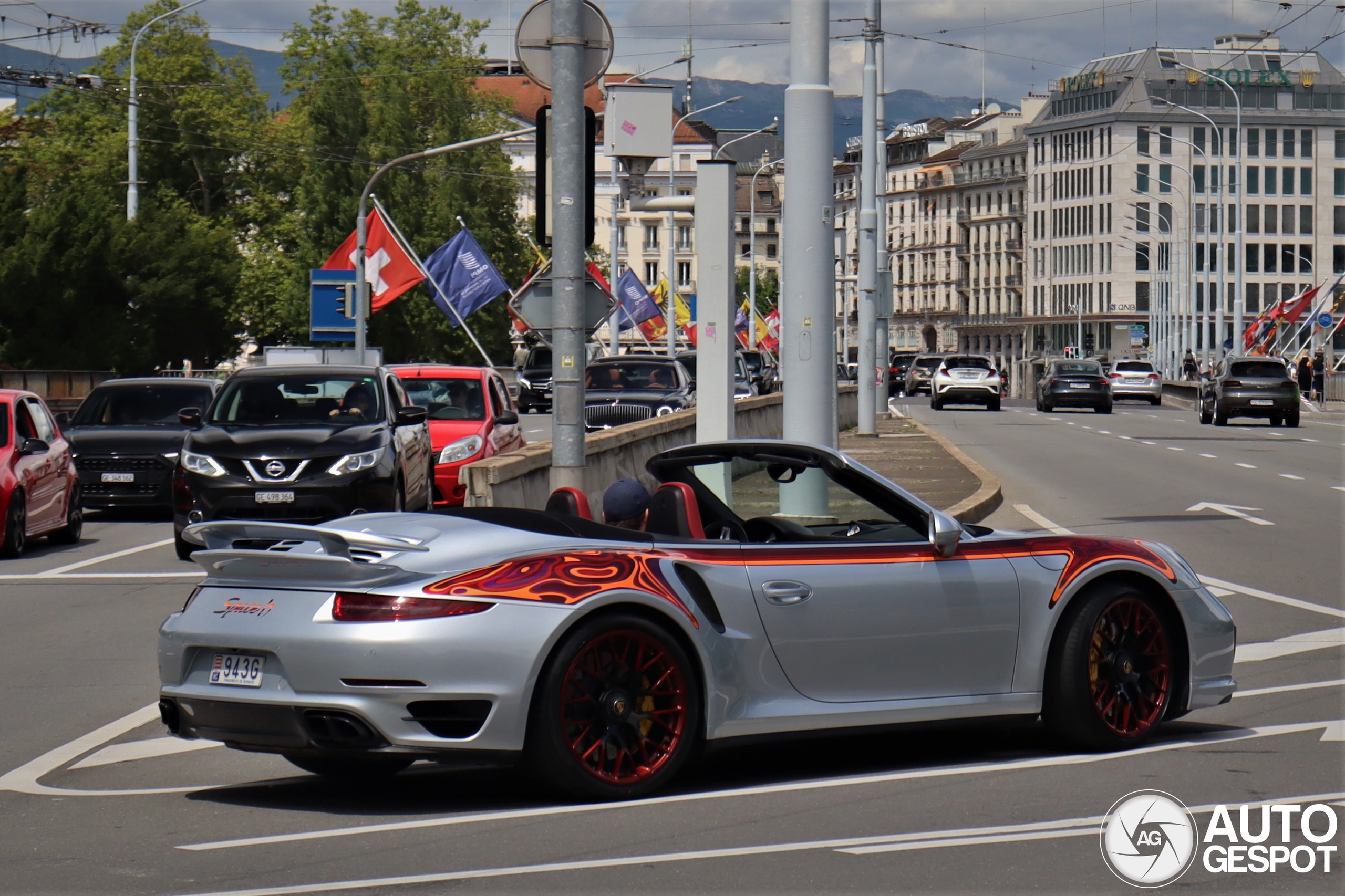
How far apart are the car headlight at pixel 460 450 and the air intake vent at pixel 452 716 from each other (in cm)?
1529

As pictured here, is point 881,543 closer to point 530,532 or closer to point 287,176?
point 530,532

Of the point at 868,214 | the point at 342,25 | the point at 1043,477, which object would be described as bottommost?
the point at 1043,477

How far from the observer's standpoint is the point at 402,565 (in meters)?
6.77

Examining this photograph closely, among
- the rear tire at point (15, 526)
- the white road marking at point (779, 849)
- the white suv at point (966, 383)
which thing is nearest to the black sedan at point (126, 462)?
the rear tire at point (15, 526)

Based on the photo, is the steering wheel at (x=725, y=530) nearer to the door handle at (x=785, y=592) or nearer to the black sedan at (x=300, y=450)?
the door handle at (x=785, y=592)

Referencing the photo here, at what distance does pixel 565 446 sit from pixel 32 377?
3151 centimetres

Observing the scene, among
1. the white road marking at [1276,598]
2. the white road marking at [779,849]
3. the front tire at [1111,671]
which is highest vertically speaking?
the front tire at [1111,671]

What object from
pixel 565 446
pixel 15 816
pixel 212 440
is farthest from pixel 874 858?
pixel 212 440

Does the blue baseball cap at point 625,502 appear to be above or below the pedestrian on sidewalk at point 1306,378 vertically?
above

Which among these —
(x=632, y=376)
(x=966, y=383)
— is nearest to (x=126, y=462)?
(x=632, y=376)

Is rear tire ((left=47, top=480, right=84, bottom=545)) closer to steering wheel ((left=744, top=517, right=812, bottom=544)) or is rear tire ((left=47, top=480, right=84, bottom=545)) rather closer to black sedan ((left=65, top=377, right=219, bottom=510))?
black sedan ((left=65, top=377, right=219, bottom=510))

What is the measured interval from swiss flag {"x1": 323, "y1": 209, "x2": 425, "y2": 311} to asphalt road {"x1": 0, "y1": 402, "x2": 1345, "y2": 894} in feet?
102

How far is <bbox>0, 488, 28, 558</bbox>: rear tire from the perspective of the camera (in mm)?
18078

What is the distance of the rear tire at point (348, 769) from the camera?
771 cm
